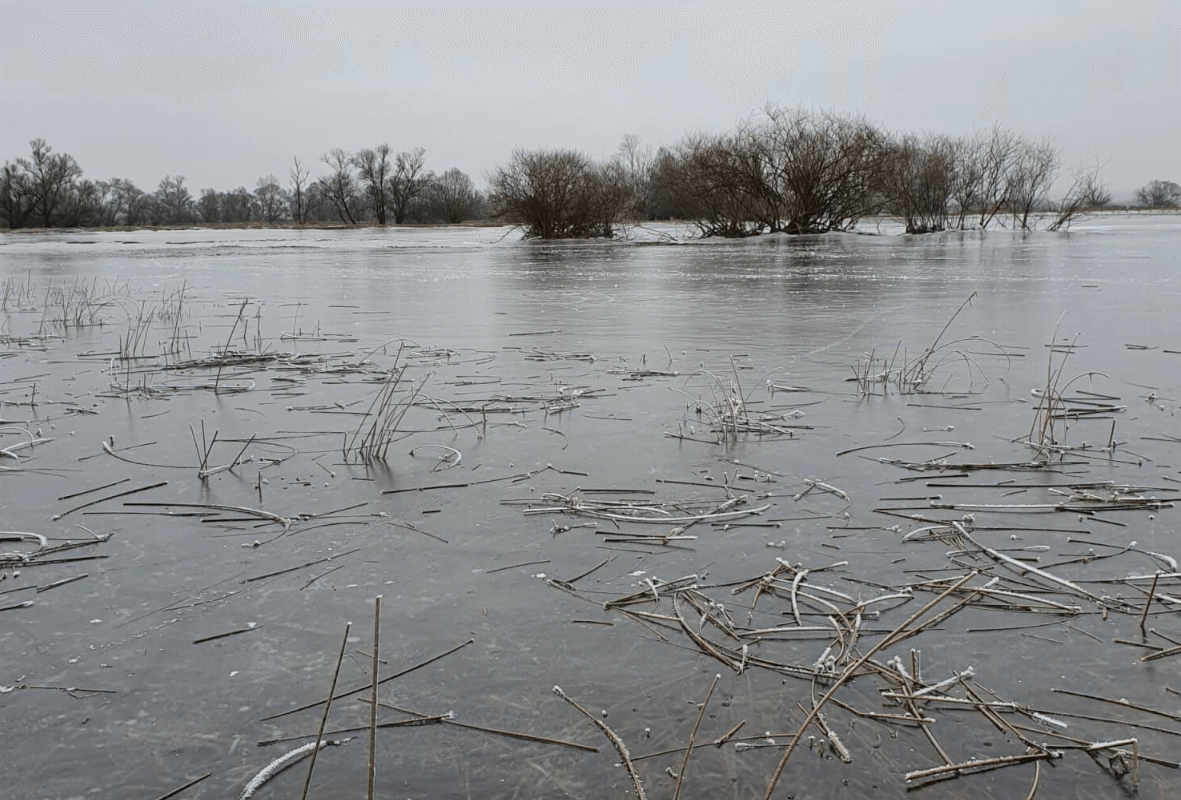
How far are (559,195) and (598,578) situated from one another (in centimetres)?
3758

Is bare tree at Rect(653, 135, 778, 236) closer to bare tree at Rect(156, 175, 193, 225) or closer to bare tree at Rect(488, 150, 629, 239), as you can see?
bare tree at Rect(488, 150, 629, 239)

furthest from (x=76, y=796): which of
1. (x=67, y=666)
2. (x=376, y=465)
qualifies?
(x=376, y=465)

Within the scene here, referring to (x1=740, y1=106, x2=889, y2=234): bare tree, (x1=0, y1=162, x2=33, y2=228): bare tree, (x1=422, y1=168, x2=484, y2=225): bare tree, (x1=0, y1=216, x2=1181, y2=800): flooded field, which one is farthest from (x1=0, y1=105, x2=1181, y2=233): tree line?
(x1=0, y1=162, x2=33, y2=228): bare tree

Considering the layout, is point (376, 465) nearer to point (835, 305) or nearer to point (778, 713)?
point (778, 713)

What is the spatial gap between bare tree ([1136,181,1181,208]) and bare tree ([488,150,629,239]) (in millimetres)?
88006

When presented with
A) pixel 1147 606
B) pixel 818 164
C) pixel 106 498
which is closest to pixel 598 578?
pixel 1147 606

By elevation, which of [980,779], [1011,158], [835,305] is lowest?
[980,779]

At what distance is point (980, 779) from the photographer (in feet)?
7.80

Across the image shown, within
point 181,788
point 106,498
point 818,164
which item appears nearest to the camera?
point 181,788

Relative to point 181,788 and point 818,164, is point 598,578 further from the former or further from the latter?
point 818,164

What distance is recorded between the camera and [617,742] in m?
2.51

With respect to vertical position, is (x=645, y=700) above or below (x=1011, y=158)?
below

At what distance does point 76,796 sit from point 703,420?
4.38 m

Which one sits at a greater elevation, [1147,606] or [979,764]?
[1147,606]
